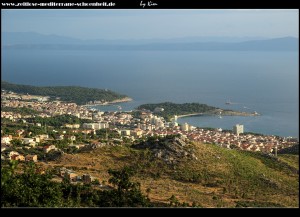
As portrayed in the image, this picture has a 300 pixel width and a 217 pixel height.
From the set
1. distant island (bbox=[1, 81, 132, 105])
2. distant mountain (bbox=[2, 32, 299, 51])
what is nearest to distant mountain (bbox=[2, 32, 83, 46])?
distant mountain (bbox=[2, 32, 299, 51])

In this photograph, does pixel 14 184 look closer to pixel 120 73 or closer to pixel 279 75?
pixel 279 75

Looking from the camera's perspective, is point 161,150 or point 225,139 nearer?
point 161,150

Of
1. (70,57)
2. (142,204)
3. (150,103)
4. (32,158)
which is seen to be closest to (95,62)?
(70,57)

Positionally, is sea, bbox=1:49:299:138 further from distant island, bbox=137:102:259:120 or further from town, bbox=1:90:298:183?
town, bbox=1:90:298:183

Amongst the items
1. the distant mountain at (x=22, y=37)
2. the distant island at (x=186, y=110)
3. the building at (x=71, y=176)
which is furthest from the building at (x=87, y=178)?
the distant island at (x=186, y=110)

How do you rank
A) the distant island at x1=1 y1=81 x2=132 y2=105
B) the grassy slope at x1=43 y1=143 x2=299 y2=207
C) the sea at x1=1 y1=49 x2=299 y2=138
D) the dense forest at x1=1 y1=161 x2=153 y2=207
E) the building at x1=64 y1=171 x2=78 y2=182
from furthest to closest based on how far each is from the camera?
the distant island at x1=1 y1=81 x2=132 y2=105 → the sea at x1=1 y1=49 x2=299 y2=138 → the building at x1=64 y1=171 x2=78 y2=182 → the grassy slope at x1=43 y1=143 x2=299 y2=207 → the dense forest at x1=1 y1=161 x2=153 y2=207

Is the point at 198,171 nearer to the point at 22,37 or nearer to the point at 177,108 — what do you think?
the point at 22,37

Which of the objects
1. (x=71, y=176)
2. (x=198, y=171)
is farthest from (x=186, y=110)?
(x=71, y=176)

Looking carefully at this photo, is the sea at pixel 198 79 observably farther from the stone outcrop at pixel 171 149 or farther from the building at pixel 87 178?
the building at pixel 87 178
